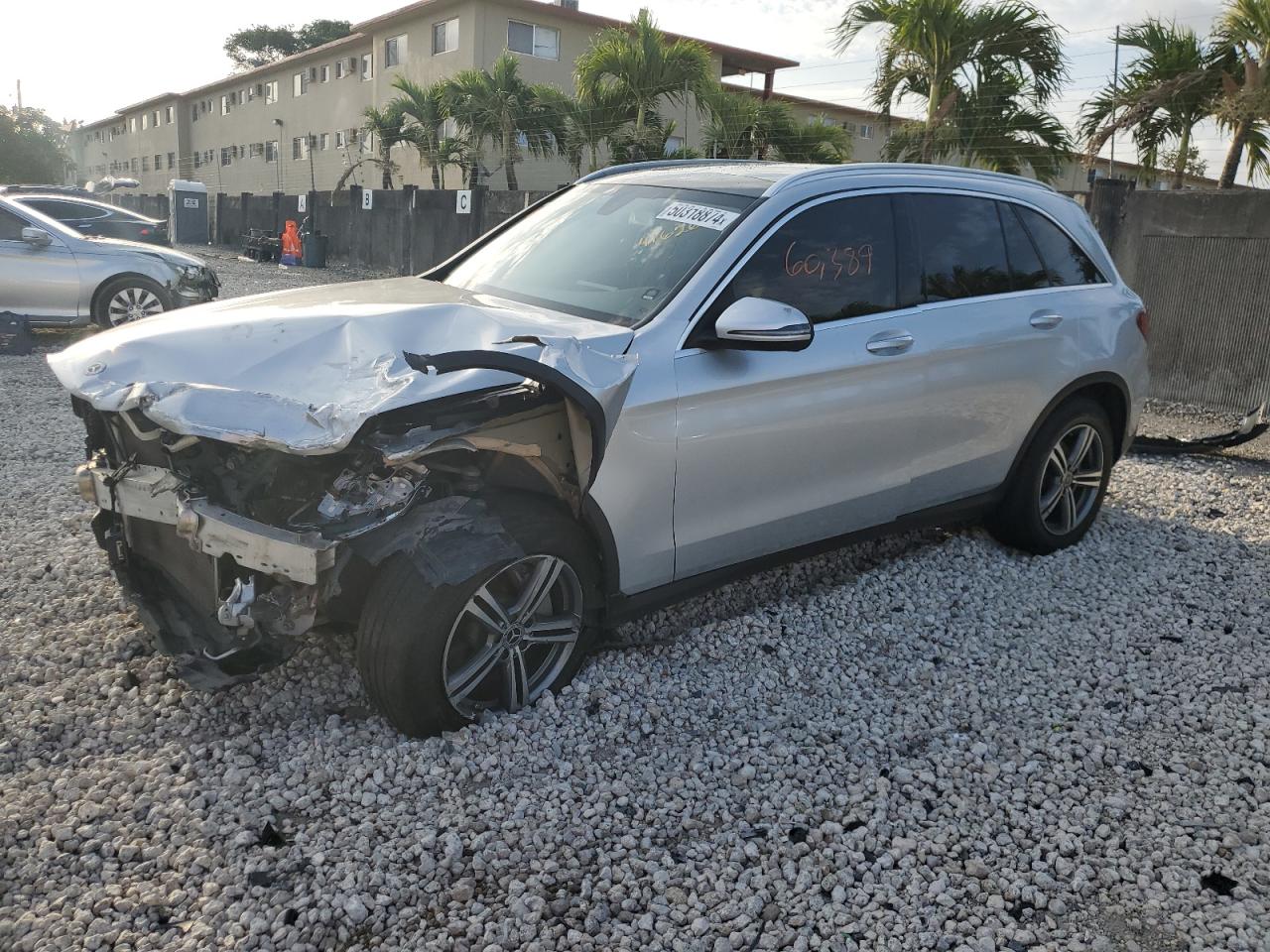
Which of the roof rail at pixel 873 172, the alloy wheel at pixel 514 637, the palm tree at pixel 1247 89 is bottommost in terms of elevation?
the alloy wheel at pixel 514 637

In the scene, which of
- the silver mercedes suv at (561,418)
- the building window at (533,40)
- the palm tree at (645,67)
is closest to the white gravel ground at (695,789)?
the silver mercedes suv at (561,418)

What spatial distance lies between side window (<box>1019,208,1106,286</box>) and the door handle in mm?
1218

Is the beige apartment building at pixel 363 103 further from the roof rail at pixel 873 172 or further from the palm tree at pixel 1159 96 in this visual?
the roof rail at pixel 873 172

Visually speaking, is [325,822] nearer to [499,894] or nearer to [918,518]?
[499,894]

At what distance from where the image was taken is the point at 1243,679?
4027 mm

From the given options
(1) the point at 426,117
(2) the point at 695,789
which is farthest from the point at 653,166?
(1) the point at 426,117

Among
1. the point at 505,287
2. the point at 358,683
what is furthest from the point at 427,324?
the point at 358,683

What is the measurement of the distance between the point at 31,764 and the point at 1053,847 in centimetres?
307

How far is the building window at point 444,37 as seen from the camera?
3228 cm

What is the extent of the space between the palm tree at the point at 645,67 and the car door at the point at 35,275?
1343cm

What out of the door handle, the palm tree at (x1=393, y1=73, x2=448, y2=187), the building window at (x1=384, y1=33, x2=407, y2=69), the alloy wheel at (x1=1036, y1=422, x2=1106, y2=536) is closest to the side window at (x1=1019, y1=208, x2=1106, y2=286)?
the alloy wheel at (x1=1036, y1=422, x2=1106, y2=536)

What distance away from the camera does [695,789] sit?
10.5ft

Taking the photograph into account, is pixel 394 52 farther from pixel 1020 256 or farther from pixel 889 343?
pixel 889 343

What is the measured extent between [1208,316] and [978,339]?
582 cm
